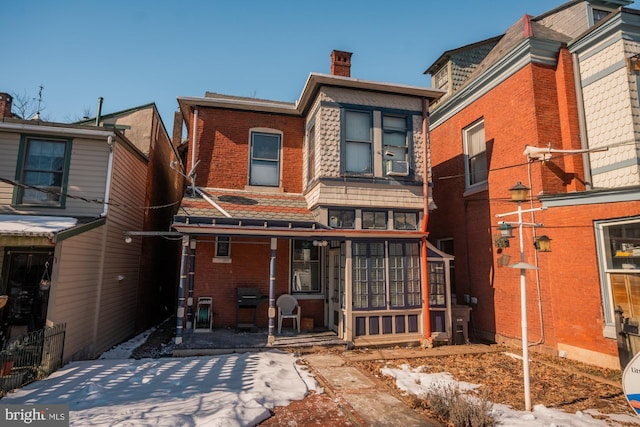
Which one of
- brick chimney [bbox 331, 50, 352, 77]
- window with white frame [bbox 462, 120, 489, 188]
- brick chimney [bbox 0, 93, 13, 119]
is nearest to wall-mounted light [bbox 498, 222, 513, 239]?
window with white frame [bbox 462, 120, 489, 188]

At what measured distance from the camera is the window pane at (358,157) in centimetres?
1102

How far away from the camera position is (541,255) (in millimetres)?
9836

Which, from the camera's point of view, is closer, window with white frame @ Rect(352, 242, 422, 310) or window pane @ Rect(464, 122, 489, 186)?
window with white frame @ Rect(352, 242, 422, 310)

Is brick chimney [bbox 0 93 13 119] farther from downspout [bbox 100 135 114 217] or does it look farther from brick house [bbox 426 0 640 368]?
brick house [bbox 426 0 640 368]

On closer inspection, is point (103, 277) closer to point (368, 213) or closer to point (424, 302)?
point (368, 213)

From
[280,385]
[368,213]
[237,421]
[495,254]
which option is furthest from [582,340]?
[237,421]

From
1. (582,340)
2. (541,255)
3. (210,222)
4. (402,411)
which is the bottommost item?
(402,411)

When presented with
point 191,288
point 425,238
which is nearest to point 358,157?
point 425,238

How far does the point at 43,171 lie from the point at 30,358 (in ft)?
17.8

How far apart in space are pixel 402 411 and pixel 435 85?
49.7ft

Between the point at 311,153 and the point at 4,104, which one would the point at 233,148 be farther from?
the point at 4,104

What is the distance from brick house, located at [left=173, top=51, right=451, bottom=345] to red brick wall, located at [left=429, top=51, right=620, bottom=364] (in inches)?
76.3

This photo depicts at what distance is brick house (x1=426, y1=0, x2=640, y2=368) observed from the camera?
844 centimetres

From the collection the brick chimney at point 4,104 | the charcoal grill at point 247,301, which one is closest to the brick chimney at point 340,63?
the charcoal grill at point 247,301
